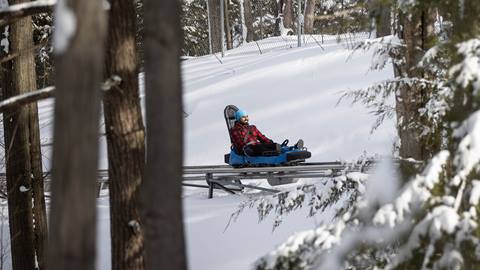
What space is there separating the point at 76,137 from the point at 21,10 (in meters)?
2.81

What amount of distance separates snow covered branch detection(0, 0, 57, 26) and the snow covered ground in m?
4.39

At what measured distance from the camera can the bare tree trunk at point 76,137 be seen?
120 inches

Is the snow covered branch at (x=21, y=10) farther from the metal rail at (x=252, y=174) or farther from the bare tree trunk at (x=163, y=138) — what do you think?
the metal rail at (x=252, y=174)

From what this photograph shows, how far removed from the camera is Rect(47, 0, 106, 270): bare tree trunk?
3037mm

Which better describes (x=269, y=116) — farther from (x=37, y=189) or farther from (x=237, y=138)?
(x=37, y=189)

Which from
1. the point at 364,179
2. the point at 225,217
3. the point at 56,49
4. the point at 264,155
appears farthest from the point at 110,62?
the point at 264,155

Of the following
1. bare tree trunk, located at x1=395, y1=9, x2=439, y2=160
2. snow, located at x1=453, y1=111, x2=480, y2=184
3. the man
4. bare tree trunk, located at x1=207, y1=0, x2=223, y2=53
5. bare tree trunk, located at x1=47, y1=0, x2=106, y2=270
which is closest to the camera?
bare tree trunk, located at x1=47, y1=0, x2=106, y2=270

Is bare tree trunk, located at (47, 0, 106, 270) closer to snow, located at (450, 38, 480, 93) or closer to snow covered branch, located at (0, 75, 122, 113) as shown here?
snow, located at (450, 38, 480, 93)

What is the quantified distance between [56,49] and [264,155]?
9.40m

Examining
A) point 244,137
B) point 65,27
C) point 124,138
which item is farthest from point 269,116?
point 65,27

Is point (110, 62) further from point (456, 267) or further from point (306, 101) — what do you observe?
point (306, 101)

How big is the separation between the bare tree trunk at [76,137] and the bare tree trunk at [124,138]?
3058 millimetres

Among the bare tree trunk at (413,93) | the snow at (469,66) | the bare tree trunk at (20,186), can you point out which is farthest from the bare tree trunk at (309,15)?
the snow at (469,66)

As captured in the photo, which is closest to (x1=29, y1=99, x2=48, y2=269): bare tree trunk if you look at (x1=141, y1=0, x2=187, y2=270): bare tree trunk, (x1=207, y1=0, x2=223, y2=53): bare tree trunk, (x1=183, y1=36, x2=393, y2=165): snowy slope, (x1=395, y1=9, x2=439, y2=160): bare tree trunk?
(x1=395, y1=9, x2=439, y2=160): bare tree trunk
